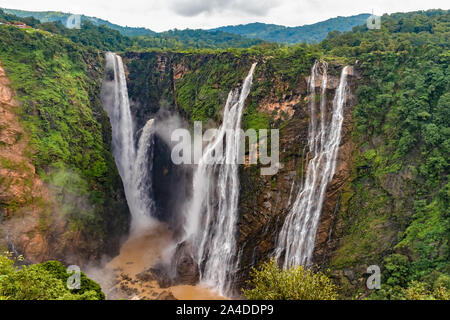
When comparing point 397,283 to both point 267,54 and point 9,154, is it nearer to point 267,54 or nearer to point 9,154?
point 267,54

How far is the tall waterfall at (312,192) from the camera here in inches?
898

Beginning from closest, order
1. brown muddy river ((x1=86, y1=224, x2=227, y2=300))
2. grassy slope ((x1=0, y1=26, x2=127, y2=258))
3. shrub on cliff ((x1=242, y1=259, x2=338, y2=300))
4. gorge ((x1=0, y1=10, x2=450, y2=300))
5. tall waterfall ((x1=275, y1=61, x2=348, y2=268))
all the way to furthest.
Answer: shrub on cliff ((x1=242, y1=259, x2=338, y2=300))
gorge ((x1=0, y1=10, x2=450, y2=300))
tall waterfall ((x1=275, y1=61, x2=348, y2=268))
brown muddy river ((x1=86, y1=224, x2=227, y2=300))
grassy slope ((x1=0, y1=26, x2=127, y2=258))

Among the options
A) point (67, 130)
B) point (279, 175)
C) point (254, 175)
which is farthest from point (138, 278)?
point (67, 130)

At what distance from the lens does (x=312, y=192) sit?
23203mm

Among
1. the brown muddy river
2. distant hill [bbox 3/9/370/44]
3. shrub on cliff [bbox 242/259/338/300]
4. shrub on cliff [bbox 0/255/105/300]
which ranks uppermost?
distant hill [bbox 3/9/370/44]

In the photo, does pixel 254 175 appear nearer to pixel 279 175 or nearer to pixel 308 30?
pixel 279 175

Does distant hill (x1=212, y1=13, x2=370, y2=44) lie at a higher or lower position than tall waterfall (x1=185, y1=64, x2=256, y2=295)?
higher

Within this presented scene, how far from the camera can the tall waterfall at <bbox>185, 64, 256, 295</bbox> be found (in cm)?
2506

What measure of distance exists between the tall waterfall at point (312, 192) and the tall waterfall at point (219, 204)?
412cm

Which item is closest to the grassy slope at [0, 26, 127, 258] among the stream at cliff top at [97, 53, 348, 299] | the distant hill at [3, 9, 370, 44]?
the stream at cliff top at [97, 53, 348, 299]

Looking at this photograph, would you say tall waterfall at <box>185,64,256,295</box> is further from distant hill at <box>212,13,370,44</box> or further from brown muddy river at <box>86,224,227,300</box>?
distant hill at <box>212,13,370,44</box>

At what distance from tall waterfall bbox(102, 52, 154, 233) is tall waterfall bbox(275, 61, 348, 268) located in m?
16.3

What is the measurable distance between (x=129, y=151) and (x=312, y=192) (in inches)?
828

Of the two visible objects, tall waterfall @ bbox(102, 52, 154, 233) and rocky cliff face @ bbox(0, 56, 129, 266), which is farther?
tall waterfall @ bbox(102, 52, 154, 233)
